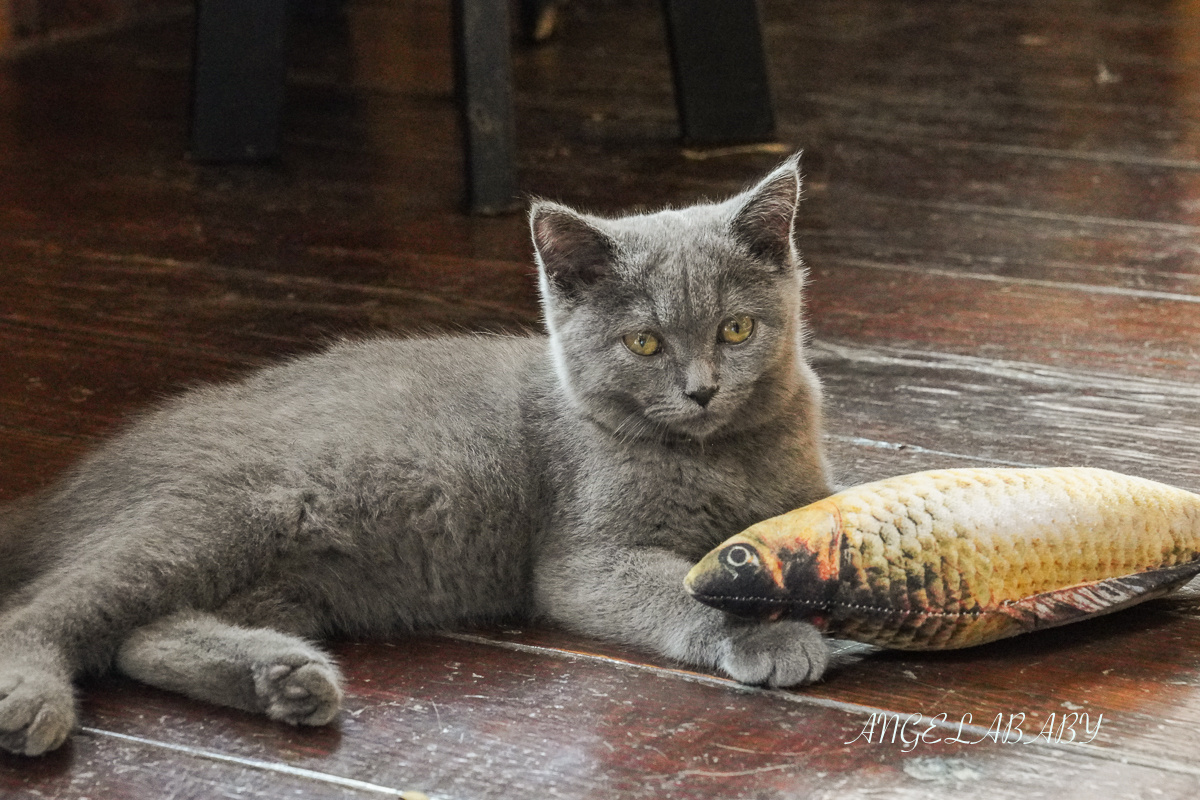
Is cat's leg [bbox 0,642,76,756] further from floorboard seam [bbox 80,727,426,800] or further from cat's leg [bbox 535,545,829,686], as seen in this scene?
cat's leg [bbox 535,545,829,686]

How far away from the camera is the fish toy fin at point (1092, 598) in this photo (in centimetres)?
115

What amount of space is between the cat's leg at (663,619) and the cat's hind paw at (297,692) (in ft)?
0.93

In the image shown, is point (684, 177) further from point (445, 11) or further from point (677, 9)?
point (445, 11)

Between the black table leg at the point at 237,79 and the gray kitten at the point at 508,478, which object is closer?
the gray kitten at the point at 508,478

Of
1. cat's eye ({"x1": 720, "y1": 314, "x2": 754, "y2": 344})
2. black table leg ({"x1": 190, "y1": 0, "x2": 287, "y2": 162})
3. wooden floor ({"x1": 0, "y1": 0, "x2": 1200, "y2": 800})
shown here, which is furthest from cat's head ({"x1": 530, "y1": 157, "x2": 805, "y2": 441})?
black table leg ({"x1": 190, "y1": 0, "x2": 287, "y2": 162})

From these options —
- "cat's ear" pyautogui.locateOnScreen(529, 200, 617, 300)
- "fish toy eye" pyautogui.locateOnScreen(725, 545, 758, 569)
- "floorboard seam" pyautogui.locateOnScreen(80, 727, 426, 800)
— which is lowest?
"floorboard seam" pyautogui.locateOnScreen(80, 727, 426, 800)

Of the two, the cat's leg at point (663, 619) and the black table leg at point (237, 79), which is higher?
the black table leg at point (237, 79)

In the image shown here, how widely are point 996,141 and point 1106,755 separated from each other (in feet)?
7.37

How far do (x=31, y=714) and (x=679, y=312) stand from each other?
0.68 m

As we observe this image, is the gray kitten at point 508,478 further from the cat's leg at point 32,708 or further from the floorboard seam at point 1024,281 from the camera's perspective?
the floorboard seam at point 1024,281

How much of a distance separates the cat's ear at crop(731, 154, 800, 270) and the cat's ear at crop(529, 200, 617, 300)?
0.47 feet

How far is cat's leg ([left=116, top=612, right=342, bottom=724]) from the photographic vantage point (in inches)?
43.1

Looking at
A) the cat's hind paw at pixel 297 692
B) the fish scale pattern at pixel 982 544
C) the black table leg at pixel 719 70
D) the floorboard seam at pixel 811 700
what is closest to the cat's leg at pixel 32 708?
the cat's hind paw at pixel 297 692

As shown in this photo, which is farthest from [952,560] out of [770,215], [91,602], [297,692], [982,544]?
[91,602]
